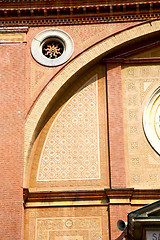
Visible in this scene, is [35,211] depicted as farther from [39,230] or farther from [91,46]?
[91,46]

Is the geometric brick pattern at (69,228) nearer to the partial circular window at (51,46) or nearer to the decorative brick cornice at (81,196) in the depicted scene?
the decorative brick cornice at (81,196)

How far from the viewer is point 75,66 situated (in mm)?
17094

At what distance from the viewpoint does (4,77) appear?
16781 mm

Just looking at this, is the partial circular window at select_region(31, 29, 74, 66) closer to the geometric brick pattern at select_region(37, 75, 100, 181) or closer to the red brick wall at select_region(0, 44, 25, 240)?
the red brick wall at select_region(0, 44, 25, 240)

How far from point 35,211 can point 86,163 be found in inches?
82.5

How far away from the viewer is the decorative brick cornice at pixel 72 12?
17625 millimetres

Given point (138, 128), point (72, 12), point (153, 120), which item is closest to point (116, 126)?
point (138, 128)

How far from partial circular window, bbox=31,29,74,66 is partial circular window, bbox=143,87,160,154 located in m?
2.97

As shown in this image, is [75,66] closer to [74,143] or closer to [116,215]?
[74,143]

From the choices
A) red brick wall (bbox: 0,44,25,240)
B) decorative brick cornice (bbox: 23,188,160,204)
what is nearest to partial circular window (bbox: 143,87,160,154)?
decorative brick cornice (bbox: 23,188,160,204)

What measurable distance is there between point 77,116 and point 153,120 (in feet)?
7.84

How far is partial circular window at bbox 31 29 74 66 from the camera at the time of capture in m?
17.2

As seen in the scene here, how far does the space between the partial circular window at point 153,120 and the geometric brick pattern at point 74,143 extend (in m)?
1.57

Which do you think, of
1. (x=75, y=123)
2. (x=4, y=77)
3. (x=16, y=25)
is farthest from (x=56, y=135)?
(x=16, y=25)
